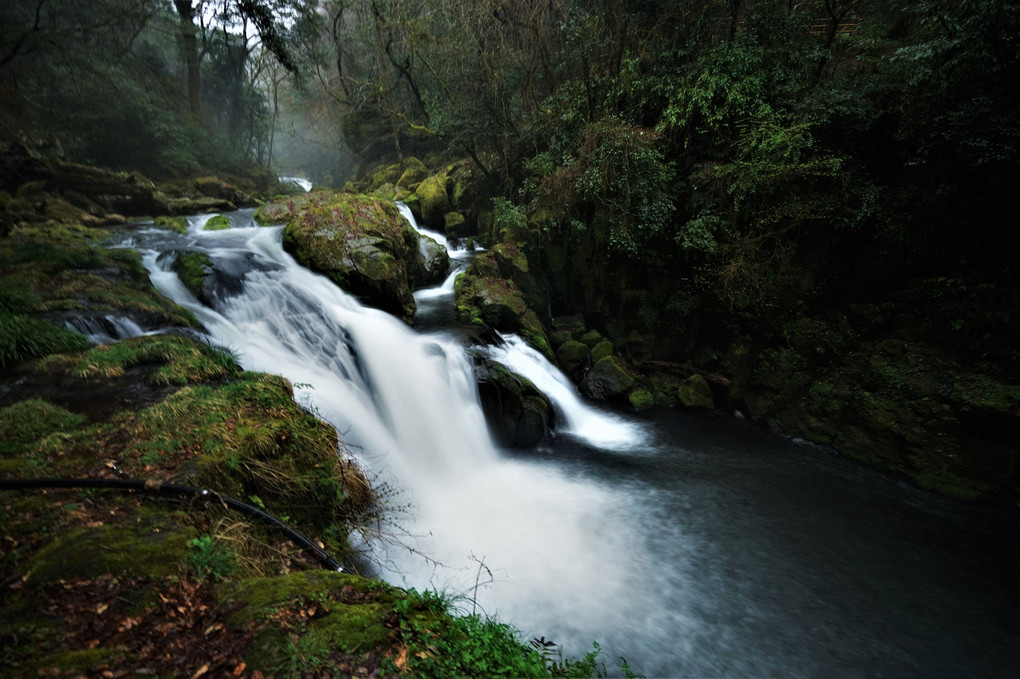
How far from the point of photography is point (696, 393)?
998 centimetres

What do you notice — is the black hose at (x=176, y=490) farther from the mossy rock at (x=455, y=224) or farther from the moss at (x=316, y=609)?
the mossy rock at (x=455, y=224)

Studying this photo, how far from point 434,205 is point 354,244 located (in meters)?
8.21

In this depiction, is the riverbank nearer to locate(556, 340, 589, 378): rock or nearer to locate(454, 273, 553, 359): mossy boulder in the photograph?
locate(454, 273, 553, 359): mossy boulder

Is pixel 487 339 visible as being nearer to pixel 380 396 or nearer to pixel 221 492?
pixel 380 396

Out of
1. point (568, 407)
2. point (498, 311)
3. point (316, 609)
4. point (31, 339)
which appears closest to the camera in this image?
point (316, 609)

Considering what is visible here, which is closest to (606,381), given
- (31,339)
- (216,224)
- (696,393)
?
(696,393)

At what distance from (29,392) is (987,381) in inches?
521

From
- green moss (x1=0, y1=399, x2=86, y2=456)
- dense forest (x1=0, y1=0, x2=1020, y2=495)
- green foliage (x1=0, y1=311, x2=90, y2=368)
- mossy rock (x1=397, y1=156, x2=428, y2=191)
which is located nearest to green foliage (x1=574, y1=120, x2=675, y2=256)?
dense forest (x1=0, y1=0, x2=1020, y2=495)

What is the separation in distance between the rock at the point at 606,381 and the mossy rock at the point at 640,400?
0.18 m

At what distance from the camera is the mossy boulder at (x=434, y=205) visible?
17.7 meters

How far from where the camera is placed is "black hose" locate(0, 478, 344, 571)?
284 centimetres

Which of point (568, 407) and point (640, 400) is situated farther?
point (640, 400)

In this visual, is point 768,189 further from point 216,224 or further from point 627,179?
point 216,224

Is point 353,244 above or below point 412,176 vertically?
below
